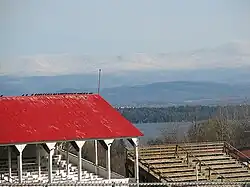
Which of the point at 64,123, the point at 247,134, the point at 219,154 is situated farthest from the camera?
the point at 247,134

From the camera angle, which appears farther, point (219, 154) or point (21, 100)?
point (219, 154)

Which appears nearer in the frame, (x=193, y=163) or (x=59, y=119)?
(x=59, y=119)

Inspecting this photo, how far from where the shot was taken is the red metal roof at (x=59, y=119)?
90.2ft

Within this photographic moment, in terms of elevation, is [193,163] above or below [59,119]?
below

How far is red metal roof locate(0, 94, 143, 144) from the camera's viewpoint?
90.2 ft

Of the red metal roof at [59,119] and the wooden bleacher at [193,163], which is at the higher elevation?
the red metal roof at [59,119]

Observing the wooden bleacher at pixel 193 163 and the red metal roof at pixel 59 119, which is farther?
the wooden bleacher at pixel 193 163

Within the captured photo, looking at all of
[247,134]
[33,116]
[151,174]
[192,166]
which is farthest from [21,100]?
[247,134]

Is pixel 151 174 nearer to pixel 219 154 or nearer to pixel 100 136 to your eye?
pixel 100 136

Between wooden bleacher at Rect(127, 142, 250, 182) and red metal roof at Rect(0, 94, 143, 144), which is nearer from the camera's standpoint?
red metal roof at Rect(0, 94, 143, 144)

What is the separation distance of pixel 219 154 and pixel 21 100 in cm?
1285

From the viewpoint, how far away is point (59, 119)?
2919cm

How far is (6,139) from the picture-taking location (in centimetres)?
2664

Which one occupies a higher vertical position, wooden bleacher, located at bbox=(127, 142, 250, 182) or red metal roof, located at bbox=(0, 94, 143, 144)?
red metal roof, located at bbox=(0, 94, 143, 144)
